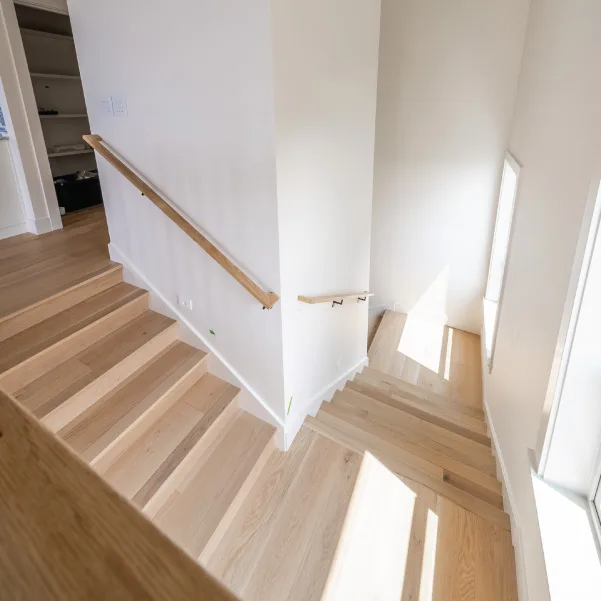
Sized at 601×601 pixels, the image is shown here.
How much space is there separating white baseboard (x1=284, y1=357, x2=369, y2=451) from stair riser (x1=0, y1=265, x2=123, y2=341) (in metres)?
1.76

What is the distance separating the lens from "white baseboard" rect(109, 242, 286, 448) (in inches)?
108

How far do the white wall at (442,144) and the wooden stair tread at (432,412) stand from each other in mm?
2103

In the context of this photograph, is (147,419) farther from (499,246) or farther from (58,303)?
(499,246)

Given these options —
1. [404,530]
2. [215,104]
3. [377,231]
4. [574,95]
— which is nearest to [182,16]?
[215,104]

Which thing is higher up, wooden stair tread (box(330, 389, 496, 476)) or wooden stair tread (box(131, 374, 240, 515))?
wooden stair tread (box(131, 374, 240, 515))

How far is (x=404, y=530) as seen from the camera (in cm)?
212

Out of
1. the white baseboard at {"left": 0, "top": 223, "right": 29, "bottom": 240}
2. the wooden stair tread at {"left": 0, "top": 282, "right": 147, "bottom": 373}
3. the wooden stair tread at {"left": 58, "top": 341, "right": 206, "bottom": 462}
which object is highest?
the white baseboard at {"left": 0, "top": 223, "right": 29, "bottom": 240}

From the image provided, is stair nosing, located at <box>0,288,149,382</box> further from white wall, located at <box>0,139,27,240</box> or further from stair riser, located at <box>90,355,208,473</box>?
white wall, located at <box>0,139,27,240</box>

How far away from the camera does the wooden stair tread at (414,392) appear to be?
3629 mm

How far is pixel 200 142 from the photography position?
2342 mm

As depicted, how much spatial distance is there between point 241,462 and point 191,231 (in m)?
1.43

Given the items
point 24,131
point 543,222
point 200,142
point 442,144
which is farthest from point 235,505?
point 442,144

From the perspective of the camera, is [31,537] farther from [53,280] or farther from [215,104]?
[53,280]

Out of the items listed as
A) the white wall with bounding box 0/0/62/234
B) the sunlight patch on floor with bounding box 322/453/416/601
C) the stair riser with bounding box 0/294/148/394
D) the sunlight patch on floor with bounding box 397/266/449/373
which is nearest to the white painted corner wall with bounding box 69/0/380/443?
the stair riser with bounding box 0/294/148/394
